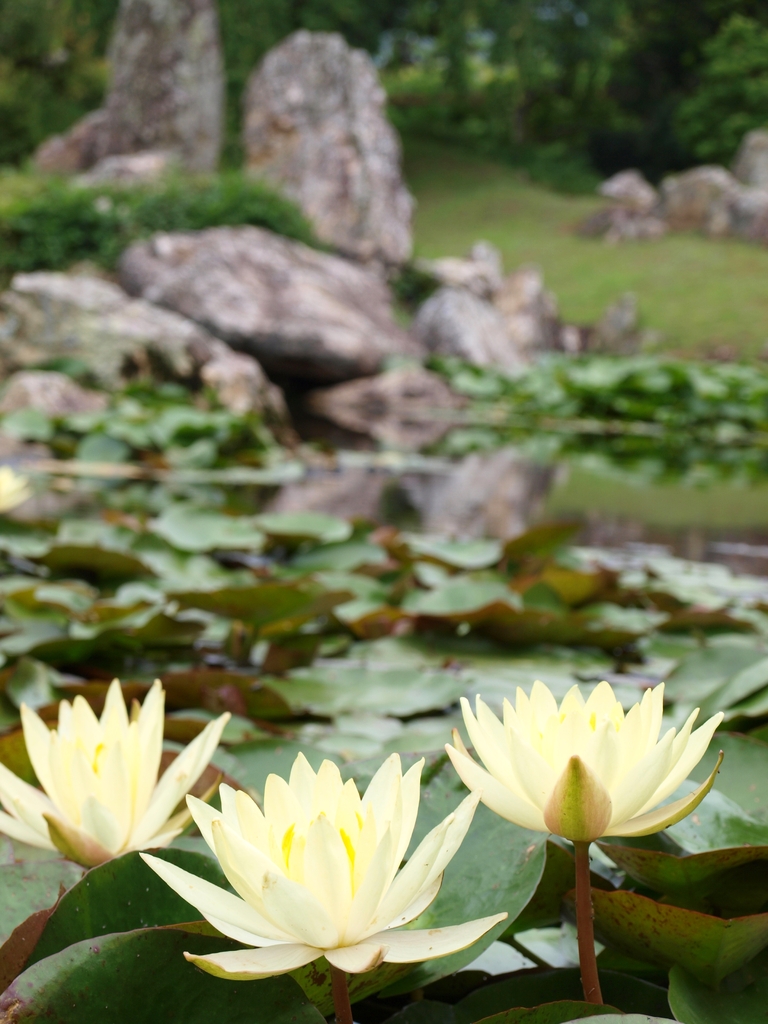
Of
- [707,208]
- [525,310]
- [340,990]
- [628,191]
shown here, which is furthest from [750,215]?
[340,990]

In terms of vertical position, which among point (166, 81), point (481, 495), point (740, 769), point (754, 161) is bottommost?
point (481, 495)

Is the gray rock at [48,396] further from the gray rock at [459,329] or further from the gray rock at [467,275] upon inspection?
the gray rock at [467,275]

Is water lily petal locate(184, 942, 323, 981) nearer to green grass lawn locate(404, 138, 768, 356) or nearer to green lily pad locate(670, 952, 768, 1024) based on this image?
green lily pad locate(670, 952, 768, 1024)

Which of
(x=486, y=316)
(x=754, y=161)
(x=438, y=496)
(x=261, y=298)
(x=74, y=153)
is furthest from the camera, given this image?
(x=754, y=161)

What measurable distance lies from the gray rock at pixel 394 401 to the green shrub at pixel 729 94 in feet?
45.8

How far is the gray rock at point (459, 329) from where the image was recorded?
6512 mm

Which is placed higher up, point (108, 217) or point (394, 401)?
point (108, 217)

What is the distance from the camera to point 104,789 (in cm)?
37

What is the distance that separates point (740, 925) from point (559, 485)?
2.55 meters

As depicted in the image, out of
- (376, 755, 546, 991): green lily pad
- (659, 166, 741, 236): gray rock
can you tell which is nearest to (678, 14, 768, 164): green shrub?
(659, 166, 741, 236): gray rock

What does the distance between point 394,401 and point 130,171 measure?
114 inches

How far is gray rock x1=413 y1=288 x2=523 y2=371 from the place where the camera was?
21.4 ft

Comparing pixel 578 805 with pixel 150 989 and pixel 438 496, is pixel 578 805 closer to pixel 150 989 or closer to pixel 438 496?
pixel 150 989

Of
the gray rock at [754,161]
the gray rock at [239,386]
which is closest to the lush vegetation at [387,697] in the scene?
the gray rock at [239,386]
